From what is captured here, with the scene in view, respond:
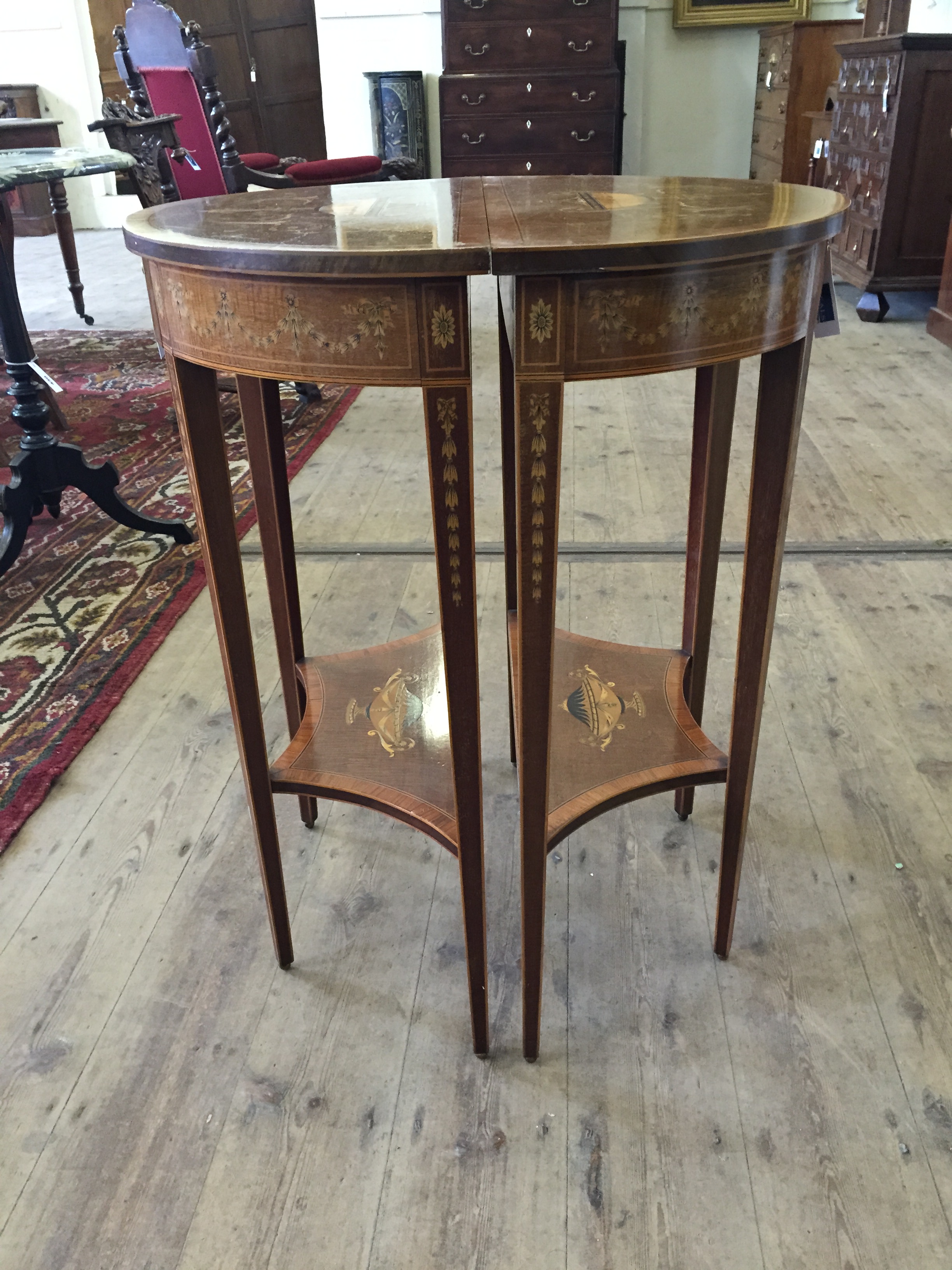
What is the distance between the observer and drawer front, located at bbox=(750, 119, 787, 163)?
5.48m

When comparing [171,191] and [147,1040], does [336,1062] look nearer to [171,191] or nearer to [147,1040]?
[147,1040]

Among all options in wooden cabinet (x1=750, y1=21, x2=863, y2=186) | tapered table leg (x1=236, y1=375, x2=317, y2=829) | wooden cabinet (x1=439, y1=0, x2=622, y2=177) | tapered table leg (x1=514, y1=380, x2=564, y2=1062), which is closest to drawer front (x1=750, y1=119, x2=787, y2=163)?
wooden cabinet (x1=750, y1=21, x2=863, y2=186)

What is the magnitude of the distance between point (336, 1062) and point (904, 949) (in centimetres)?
72

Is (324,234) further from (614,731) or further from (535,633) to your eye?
(614,731)

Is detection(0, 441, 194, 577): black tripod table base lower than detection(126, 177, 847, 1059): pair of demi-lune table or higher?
lower

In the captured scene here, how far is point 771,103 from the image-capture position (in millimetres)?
5766

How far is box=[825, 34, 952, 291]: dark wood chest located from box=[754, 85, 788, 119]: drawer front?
1.13 metres

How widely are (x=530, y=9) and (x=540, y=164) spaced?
0.78 metres

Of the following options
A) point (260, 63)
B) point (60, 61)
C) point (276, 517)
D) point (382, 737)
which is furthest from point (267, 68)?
point (382, 737)

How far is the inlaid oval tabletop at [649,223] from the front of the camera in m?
0.74

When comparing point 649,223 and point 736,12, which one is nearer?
point 649,223

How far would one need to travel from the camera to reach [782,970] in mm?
1229

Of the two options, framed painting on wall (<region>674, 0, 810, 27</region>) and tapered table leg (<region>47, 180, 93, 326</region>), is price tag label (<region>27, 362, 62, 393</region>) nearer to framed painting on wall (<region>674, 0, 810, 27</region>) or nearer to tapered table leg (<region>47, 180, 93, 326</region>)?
tapered table leg (<region>47, 180, 93, 326</region>)

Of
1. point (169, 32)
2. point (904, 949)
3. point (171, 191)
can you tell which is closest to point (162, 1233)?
point (904, 949)
